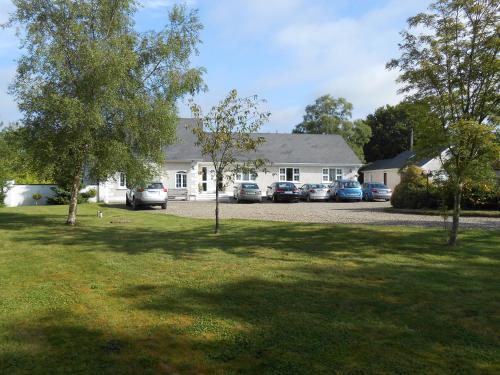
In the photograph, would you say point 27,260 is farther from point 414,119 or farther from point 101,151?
point 414,119

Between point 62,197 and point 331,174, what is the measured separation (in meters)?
23.2

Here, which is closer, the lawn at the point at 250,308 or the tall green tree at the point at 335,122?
the lawn at the point at 250,308

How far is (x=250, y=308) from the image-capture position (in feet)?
20.5

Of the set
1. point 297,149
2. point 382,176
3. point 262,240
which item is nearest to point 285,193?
point 297,149

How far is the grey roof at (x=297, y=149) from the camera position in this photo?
41.3 metres

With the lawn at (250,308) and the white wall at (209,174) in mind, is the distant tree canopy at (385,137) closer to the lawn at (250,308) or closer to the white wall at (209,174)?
the white wall at (209,174)

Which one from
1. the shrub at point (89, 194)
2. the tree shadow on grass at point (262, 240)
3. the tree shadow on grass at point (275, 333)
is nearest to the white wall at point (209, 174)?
the shrub at point (89, 194)

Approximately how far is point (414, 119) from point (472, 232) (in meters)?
4.67

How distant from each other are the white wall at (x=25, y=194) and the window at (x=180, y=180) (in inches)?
389

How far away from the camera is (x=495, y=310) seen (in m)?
6.23

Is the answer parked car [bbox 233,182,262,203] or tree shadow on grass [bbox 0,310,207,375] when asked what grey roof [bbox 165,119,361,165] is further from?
tree shadow on grass [bbox 0,310,207,375]

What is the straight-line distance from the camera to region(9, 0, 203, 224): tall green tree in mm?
15305

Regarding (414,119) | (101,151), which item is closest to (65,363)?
(414,119)

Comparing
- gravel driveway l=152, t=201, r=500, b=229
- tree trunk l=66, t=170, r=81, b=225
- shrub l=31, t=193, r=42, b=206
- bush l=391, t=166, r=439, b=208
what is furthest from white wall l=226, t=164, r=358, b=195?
tree trunk l=66, t=170, r=81, b=225
